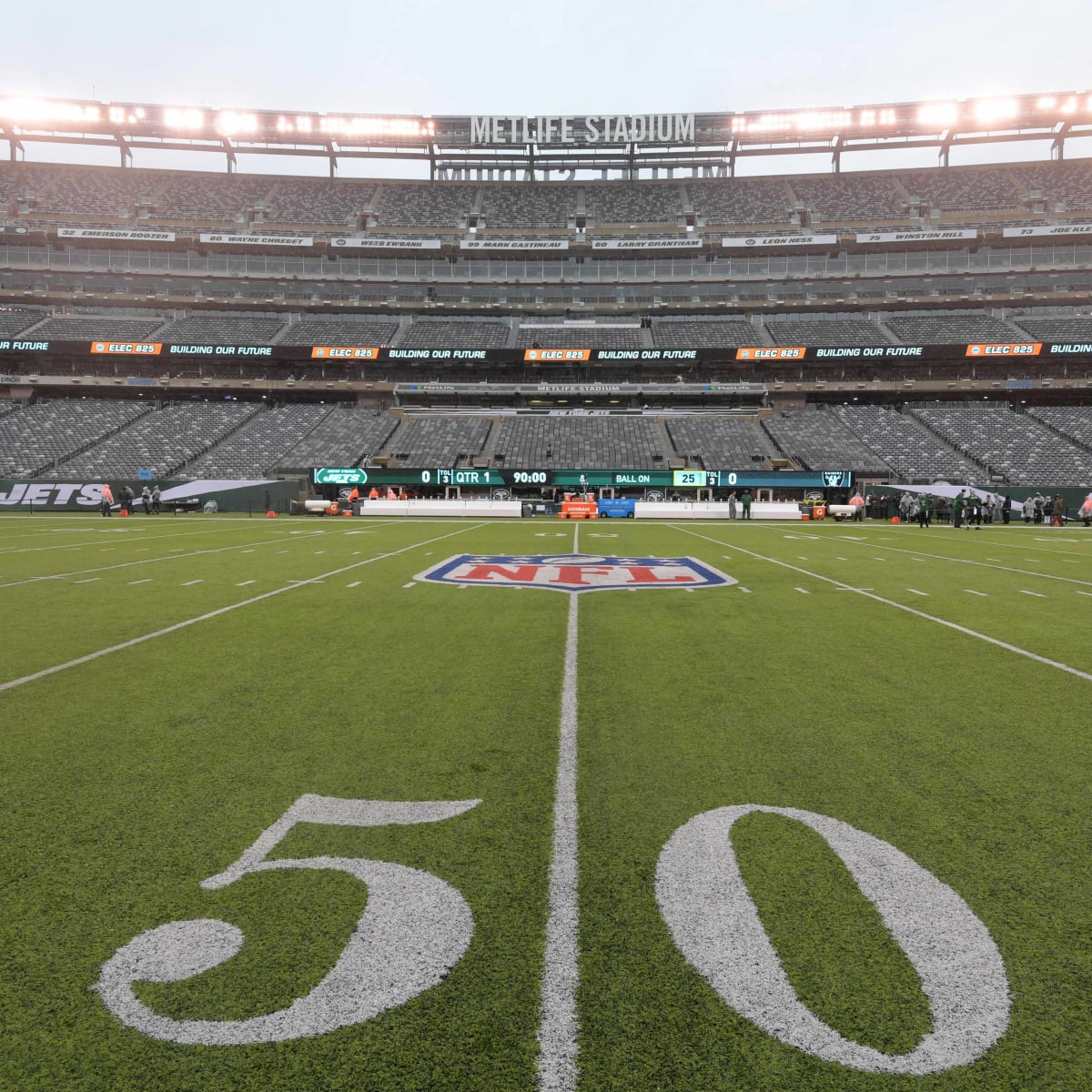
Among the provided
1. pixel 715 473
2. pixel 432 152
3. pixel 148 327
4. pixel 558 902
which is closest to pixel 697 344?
pixel 715 473

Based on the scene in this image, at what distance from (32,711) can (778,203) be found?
75.4 meters

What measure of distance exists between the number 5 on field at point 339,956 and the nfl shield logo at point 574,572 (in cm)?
873

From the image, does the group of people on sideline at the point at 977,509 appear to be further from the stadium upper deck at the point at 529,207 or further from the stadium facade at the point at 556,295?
the stadium upper deck at the point at 529,207

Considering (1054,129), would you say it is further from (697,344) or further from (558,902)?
(558,902)

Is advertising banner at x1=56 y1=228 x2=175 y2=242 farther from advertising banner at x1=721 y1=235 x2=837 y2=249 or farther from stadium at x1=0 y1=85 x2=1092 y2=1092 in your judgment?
advertising banner at x1=721 y1=235 x2=837 y2=249

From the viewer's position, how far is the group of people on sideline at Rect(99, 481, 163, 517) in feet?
123

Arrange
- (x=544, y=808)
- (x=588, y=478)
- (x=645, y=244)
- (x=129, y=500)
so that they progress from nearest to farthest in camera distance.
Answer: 1. (x=544, y=808)
2. (x=129, y=500)
3. (x=588, y=478)
4. (x=645, y=244)

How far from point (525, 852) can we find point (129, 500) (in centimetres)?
4282

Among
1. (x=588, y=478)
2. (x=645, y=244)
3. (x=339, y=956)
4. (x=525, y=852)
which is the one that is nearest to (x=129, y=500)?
(x=588, y=478)

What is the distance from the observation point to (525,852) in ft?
11.0

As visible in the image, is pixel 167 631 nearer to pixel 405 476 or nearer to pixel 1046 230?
pixel 405 476

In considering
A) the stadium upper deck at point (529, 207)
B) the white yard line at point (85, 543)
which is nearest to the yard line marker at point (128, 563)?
the white yard line at point (85, 543)

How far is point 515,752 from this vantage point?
15.2ft

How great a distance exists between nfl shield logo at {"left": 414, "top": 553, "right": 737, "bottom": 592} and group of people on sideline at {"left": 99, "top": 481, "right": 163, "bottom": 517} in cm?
2949
